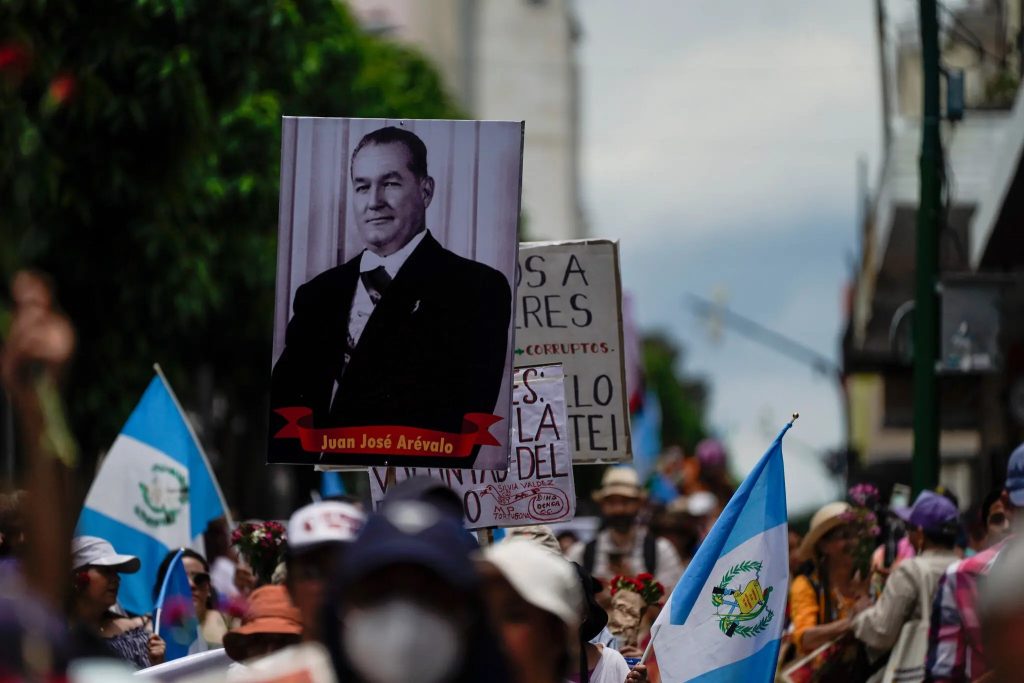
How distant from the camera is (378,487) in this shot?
8141 millimetres

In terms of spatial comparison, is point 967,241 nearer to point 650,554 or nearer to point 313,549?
point 650,554

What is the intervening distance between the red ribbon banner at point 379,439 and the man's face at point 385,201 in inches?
26.5

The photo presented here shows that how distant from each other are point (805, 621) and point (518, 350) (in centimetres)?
228

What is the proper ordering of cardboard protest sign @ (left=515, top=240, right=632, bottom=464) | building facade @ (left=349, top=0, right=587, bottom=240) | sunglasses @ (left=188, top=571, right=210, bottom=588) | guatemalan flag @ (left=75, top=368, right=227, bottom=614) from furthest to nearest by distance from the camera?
1. building facade @ (left=349, top=0, right=587, bottom=240)
2. guatemalan flag @ (left=75, top=368, right=227, bottom=614)
3. sunglasses @ (left=188, top=571, right=210, bottom=588)
4. cardboard protest sign @ (left=515, top=240, right=632, bottom=464)

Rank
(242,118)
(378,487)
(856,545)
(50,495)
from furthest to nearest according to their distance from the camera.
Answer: (242,118) < (856,545) < (378,487) < (50,495)

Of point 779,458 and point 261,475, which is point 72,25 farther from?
point 261,475

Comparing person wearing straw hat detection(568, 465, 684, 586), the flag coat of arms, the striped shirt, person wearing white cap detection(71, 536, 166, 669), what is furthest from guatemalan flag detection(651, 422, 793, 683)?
person wearing straw hat detection(568, 465, 684, 586)

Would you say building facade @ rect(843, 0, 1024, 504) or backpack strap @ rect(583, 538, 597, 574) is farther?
building facade @ rect(843, 0, 1024, 504)

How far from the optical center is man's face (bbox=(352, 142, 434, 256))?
26.0 feet

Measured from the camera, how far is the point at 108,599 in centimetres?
801

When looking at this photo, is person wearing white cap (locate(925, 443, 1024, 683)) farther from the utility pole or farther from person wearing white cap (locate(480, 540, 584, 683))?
the utility pole

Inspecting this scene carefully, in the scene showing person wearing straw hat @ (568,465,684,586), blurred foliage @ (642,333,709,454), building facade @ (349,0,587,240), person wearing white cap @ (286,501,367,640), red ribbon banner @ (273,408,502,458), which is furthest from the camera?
blurred foliage @ (642,333,709,454)

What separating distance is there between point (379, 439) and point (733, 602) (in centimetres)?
145

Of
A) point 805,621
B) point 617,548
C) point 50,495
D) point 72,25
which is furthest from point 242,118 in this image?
point 50,495
